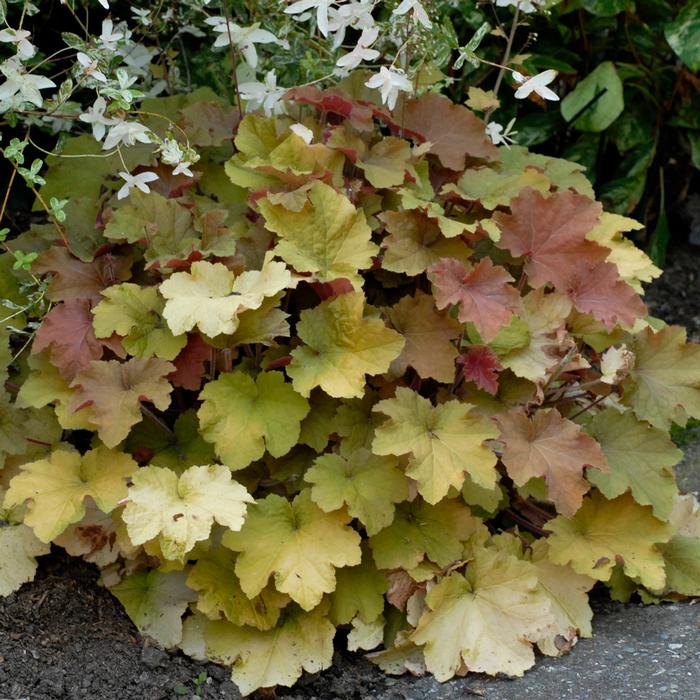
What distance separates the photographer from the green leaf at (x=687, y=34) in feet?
11.1

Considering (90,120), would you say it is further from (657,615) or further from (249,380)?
(657,615)

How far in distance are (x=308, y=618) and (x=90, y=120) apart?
129 cm

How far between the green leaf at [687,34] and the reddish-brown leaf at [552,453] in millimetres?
1720

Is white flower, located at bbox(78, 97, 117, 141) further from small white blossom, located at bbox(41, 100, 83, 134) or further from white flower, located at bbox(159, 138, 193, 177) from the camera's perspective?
white flower, located at bbox(159, 138, 193, 177)

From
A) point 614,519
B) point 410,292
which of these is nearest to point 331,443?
point 410,292

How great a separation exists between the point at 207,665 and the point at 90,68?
139cm

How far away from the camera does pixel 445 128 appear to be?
2709mm

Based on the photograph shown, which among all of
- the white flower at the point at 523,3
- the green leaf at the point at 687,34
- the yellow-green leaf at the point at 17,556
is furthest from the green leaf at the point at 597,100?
the yellow-green leaf at the point at 17,556

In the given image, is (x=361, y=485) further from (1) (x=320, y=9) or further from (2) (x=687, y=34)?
(2) (x=687, y=34)

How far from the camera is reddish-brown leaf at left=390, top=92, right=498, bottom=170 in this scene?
8.77 feet

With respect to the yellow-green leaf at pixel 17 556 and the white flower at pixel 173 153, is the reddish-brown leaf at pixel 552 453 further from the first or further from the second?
the yellow-green leaf at pixel 17 556

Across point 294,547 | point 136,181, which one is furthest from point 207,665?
point 136,181

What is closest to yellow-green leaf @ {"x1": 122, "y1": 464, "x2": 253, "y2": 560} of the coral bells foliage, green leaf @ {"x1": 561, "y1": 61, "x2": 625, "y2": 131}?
the coral bells foliage

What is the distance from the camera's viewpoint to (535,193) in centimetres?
249
